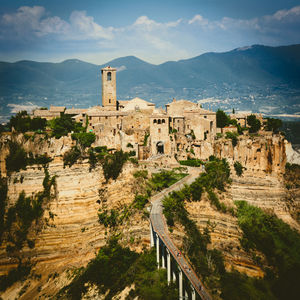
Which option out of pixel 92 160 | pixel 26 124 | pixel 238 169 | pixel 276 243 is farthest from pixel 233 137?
pixel 26 124

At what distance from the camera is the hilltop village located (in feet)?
117

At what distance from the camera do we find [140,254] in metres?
26.0

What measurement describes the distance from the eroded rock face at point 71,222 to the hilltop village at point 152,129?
17.3ft

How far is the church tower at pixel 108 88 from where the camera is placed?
46.3 metres

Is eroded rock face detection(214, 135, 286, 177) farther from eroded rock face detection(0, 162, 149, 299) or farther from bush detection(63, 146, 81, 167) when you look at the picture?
bush detection(63, 146, 81, 167)

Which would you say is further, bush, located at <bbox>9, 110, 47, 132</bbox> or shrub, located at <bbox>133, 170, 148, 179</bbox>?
bush, located at <bbox>9, 110, 47, 132</bbox>

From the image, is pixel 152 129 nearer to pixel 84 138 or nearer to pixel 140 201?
pixel 84 138

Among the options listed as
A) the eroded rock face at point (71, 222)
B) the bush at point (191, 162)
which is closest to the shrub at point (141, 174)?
the eroded rock face at point (71, 222)

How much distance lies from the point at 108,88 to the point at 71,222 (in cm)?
2577

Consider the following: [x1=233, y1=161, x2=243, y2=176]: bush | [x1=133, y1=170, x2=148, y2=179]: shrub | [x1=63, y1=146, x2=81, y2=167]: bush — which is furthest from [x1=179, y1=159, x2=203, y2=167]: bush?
[x1=63, y1=146, x2=81, y2=167]: bush

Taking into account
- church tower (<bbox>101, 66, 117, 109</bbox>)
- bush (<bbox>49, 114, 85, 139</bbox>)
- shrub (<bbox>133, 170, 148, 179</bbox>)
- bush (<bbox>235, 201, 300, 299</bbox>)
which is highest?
church tower (<bbox>101, 66, 117, 109</bbox>)

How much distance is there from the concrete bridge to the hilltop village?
736 centimetres

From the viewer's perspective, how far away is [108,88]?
4628 cm

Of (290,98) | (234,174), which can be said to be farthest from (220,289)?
(290,98)
